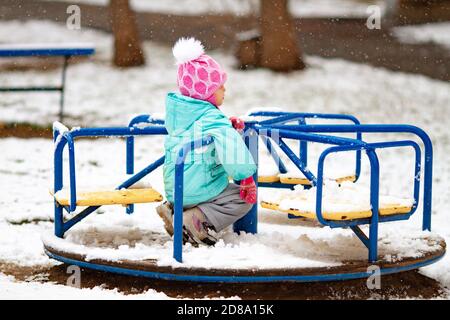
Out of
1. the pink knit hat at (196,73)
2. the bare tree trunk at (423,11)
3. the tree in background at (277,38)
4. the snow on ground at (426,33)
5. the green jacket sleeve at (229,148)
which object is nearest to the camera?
the green jacket sleeve at (229,148)

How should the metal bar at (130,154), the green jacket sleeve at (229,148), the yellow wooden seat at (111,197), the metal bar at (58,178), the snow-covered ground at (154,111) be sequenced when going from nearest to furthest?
the green jacket sleeve at (229,148) < the yellow wooden seat at (111,197) < the metal bar at (58,178) < the snow-covered ground at (154,111) < the metal bar at (130,154)

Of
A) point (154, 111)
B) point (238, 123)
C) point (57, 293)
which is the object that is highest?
point (238, 123)

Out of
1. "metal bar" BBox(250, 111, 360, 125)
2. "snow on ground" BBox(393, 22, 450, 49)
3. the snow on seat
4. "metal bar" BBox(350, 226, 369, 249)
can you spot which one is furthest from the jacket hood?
"snow on ground" BBox(393, 22, 450, 49)

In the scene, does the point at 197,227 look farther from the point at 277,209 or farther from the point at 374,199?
the point at 374,199

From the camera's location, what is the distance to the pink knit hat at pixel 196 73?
5.11 metres

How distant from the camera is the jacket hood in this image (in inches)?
200

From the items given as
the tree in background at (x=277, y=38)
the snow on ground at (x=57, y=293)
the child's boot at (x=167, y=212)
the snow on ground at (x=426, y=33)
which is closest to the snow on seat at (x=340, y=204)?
the child's boot at (x=167, y=212)

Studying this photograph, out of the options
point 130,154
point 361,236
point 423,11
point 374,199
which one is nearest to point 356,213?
point 374,199

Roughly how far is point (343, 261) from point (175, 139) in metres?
1.17

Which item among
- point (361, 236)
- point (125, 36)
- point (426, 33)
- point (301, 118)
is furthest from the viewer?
point (426, 33)

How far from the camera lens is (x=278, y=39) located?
1580cm

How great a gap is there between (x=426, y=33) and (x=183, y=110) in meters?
15.5

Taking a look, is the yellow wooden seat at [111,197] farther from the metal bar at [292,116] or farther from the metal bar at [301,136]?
the metal bar at [292,116]

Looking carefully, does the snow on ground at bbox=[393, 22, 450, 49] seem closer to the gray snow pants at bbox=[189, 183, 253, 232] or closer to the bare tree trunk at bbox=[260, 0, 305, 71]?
the bare tree trunk at bbox=[260, 0, 305, 71]
